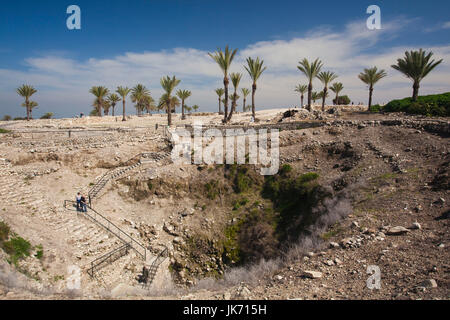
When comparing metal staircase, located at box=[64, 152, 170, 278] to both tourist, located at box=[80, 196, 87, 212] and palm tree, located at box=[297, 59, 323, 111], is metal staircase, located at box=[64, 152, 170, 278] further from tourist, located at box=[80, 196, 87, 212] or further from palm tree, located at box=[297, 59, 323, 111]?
palm tree, located at box=[297, 59, 323, 111]

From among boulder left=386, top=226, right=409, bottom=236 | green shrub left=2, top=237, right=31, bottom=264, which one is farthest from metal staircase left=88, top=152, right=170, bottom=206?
boulder left=386, top=226, right=409, bottom=236

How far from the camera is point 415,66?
26969 mm

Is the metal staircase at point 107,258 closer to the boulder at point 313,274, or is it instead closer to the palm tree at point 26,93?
the boulder at point 313,274

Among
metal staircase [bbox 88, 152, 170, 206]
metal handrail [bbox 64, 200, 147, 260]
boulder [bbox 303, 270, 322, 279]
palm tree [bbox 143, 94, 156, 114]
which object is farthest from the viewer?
palm tree [bbox 143, 94, 156, 114]

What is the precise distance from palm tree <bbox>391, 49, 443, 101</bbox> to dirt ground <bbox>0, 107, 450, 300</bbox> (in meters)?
12.8

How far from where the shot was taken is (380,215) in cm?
1032

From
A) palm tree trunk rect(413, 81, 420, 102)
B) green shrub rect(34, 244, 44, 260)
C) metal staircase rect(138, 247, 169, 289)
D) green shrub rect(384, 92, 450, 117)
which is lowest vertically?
metal staircase rect(138, 247, 169, 289)

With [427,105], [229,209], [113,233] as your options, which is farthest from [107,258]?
[427,105]

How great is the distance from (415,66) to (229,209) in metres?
27.5

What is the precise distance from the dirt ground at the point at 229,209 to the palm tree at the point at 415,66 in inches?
504

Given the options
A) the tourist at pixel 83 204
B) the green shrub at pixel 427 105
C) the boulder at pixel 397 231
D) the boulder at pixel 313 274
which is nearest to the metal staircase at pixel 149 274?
the tourist at pixel 83 204

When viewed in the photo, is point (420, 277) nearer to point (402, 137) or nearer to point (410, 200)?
point (410, 200)

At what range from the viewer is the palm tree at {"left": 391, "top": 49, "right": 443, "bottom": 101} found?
26.3 meters
